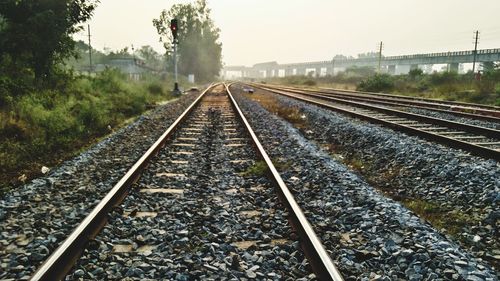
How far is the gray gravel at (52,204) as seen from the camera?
3.20m

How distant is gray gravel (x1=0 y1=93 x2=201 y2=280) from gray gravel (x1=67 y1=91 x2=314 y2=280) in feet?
1.53

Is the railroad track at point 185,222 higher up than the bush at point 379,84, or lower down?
lower down

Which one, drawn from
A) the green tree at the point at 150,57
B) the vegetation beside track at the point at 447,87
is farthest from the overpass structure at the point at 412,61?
the green tree at the point at 150,57

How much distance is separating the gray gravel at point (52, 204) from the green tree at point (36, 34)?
287 inches

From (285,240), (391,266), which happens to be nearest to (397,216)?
(391,266)

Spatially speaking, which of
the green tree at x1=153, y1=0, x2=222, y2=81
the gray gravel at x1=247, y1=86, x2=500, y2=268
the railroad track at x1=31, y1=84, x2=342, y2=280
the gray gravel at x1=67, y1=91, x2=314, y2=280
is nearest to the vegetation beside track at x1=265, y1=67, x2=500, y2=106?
the gray gravel at x1=247, y1=86, x2=500, y2=268

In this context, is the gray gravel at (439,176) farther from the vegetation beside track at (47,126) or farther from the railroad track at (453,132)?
the vegetation beside track at (47,126)

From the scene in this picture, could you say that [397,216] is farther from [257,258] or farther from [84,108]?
[84,108]

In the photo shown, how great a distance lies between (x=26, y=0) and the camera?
12.8 m

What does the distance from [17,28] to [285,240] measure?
13367mm

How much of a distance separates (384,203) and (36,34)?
1363cm

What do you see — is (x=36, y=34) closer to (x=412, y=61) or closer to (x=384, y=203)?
(x=384, y=203)

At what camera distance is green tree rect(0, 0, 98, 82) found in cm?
1245

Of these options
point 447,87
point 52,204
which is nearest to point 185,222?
point 52,204
